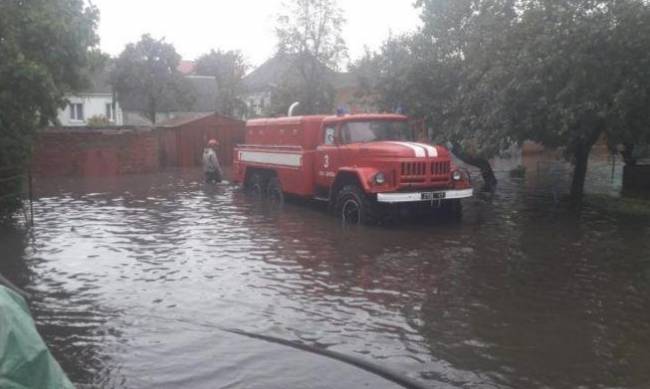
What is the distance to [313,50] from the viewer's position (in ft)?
95.9

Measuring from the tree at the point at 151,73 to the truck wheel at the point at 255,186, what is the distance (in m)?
25.4

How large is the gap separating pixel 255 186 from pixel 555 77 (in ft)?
26.7

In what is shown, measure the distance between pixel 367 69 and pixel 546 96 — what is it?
973 centimetres

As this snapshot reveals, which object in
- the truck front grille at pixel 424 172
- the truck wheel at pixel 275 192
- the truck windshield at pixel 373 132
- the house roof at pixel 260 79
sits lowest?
the truck wheel at pixel 275 192

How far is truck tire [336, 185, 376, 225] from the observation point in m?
12.4

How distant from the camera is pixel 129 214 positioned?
14359mm

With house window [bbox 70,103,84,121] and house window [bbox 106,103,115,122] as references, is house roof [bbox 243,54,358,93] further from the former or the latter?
house window [bbox 70,103,84,121]

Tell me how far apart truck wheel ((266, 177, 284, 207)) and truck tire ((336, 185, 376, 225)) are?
290cm

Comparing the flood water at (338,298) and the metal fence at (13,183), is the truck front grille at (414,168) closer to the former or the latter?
the flood water at (338,298)

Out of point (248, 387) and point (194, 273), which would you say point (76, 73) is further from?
point (248, 387)

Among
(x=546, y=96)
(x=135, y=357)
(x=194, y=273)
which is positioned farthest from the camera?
(x=546, y=96)

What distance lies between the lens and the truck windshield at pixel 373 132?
13250 mm

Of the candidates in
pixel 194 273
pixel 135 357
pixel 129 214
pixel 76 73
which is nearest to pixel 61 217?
pixel 129 214

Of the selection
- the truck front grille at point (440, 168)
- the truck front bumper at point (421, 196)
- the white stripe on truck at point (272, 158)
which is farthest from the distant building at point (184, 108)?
the truck front bumper at point (421, 196)
